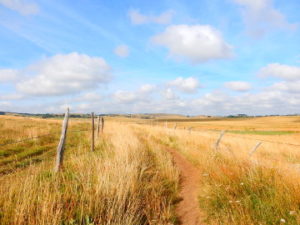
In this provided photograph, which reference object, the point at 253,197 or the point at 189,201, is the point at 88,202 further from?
the point at 253,197

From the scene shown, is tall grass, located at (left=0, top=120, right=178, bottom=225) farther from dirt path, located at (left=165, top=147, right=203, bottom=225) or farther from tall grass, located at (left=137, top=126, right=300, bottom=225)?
tall grass, located at (left=137, top=126, right=300, bottom=225)

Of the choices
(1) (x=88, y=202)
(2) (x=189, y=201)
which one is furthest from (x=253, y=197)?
(1) (x=88, y=202)

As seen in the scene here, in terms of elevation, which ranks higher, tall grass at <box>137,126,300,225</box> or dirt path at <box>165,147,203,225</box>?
tall grass at <box>137,126,300,225</box>

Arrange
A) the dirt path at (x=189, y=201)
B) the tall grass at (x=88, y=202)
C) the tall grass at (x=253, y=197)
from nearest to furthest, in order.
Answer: the tall grass at (x=88, y=202)
the tall grass at (x=253, y=197)
the dirt path at (x=189, y=201)

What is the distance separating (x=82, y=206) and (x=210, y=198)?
2974 millimetres

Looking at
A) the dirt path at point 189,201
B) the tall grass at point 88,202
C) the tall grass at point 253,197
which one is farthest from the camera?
the dirt path at point 189,201

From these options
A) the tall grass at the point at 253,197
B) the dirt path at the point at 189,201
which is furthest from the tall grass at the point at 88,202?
the tall grass at the point at 253,197

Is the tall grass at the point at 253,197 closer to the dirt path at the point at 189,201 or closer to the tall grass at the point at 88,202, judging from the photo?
the dirt path at the point at 189,201

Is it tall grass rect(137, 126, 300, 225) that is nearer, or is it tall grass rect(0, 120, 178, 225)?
tall grass rect(0, 120, 178, 225)

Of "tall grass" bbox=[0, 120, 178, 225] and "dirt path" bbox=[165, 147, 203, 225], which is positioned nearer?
"tall grass" bbox=[0, 120, 178, 225]

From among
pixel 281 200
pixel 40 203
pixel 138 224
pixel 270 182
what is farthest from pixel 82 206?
pixel 270 182

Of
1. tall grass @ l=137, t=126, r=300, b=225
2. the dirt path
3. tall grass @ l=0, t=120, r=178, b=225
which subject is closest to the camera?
tall grass @ l=0, t=120, r=178, b=225

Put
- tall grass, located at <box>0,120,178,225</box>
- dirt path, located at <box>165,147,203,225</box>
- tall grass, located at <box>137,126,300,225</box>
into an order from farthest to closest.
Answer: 1. dirt path, located at <box>165,147,203,225</box>
2. tall grass, located at <box>137,126,300,225</box>
3. tall grass, located at <box>0,120,178,225</box>


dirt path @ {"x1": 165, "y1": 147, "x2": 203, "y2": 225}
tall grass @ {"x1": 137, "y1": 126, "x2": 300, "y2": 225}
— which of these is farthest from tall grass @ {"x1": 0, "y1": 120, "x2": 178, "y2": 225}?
tall grass @ {"x1": 137, "y1": 126, "x2": 300, "y2": 225}
